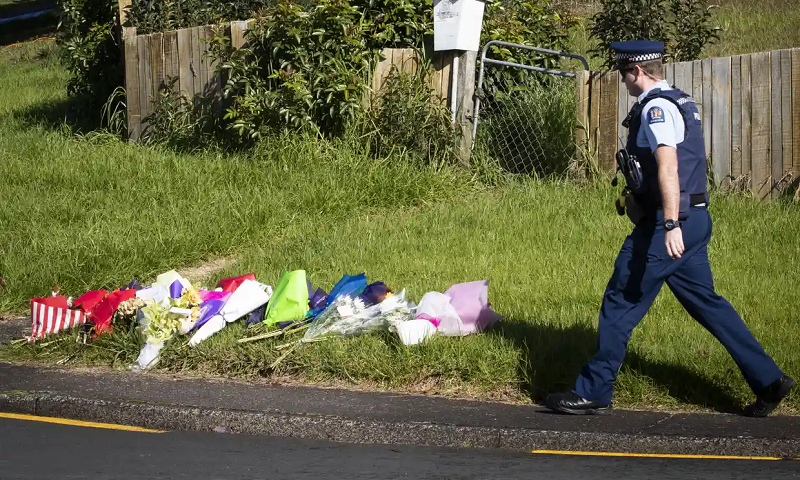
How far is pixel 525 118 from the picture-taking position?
10562mm

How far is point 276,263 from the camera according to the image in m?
8.11

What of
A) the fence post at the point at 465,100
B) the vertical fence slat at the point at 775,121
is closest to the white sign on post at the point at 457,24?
the fence post at the point at 465,100

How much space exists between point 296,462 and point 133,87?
28.6 feet

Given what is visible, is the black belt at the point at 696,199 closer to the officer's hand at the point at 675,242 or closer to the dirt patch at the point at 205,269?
the officer's hand at the point at 675,242

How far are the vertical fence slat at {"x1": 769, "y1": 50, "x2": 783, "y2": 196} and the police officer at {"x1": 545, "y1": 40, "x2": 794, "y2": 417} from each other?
4.35 m

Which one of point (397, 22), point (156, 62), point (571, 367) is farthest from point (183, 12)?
point (571, 367)

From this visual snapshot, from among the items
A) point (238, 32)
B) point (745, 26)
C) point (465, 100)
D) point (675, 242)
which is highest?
point (745, 26)

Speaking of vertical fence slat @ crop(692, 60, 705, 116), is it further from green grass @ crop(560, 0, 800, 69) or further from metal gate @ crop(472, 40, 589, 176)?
green grass @ crop(560, 0, 800, 69)

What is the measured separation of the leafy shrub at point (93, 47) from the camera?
Result: 13.3m

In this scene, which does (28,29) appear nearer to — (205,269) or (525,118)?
(525,118)

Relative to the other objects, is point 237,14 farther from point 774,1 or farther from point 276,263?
point 774,1

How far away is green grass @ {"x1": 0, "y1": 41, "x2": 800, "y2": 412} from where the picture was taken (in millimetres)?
5797

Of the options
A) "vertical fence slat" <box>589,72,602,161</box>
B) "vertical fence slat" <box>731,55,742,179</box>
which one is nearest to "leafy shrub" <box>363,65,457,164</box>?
"vertical fence slat" <box>589,72,602,161</box>

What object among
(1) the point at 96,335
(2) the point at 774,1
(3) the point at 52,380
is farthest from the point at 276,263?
(2) the point at 774,1
